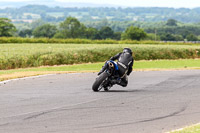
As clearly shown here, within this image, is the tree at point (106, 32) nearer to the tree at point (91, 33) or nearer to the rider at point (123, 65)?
the tree at point (91, 33)

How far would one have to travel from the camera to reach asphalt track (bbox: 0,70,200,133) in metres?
9.27

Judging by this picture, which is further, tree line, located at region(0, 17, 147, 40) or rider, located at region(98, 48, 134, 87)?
tree line, located at region(0, 17, 147, 40)

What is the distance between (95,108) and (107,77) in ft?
11.6

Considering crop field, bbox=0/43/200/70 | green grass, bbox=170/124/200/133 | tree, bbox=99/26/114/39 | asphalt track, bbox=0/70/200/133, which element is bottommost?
tree, bbox=99/26/114/39

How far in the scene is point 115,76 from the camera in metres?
15.4

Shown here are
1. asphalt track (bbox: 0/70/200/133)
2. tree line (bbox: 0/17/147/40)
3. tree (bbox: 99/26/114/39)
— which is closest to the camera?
asphalt track (bbox: 0/70/200/133)

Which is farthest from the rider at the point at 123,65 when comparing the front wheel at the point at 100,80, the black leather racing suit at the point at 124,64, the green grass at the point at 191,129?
the green grass at the point at 191,129

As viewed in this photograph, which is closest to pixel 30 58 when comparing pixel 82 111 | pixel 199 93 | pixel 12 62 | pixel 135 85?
pixel 12 62

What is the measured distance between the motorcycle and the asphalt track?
29 cm

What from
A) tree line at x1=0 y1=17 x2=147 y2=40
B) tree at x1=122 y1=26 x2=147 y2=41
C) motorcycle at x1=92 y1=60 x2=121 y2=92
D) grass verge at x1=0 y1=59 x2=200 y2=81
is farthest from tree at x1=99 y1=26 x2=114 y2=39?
motorcycle at x1=92 y1=60 x2=121 y2=92

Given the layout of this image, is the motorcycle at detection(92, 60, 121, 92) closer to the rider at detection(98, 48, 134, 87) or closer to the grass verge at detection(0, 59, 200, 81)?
the rider at detection(98, 48, 134, 87)

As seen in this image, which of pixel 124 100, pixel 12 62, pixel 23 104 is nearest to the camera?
pixel 23 104

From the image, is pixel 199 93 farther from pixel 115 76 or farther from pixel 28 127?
pixel 28 127

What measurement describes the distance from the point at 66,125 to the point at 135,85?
881 centimetres
